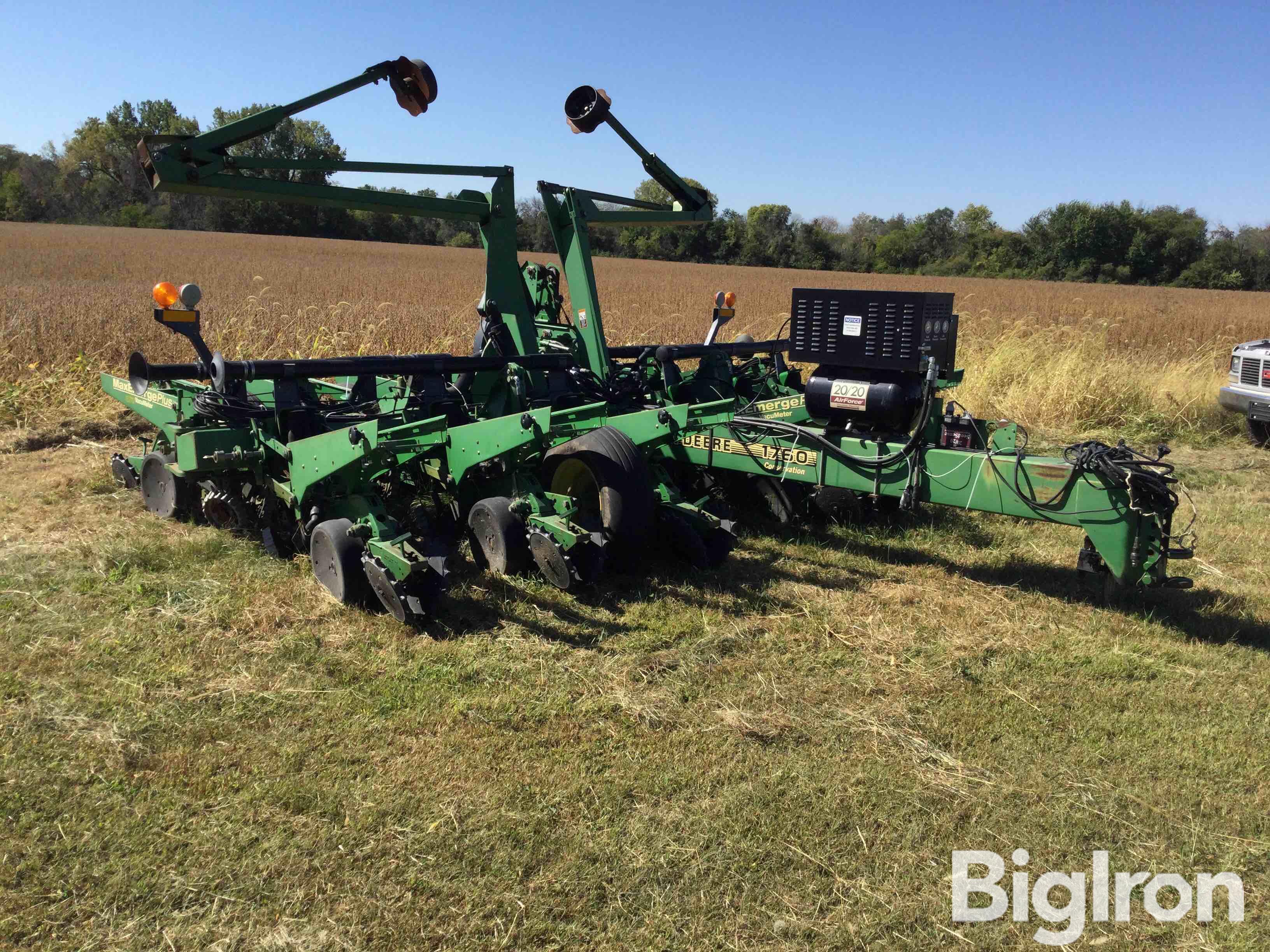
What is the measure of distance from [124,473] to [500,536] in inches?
148

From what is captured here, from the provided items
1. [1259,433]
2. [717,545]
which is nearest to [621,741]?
[717,545]

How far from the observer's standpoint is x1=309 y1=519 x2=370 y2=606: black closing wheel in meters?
5.13

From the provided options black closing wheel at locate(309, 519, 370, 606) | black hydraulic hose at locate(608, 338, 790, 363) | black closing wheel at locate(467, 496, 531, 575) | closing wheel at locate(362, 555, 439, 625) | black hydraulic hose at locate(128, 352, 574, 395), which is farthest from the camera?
black hydraulic hose at locate(608, 338, 790, 363)

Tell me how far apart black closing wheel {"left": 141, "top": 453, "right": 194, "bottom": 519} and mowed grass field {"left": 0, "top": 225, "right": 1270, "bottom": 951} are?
165 millimetres

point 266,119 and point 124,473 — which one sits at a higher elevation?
→ point 266,119

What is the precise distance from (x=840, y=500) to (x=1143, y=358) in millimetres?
10552

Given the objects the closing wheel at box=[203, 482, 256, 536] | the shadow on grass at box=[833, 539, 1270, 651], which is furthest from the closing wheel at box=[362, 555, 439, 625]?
the shadow on grass at box=[833, 539, 1270, 651]

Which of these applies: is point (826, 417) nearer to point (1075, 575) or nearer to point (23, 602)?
point (1075, 575)

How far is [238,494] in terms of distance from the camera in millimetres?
6371

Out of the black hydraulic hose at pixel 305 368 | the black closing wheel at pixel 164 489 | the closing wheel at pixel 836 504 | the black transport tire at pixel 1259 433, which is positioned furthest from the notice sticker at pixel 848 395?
the black transport tire at pixel 1259 433

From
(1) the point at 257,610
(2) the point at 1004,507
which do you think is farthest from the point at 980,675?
(1) the point at 257,610

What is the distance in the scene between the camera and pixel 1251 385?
10445mm

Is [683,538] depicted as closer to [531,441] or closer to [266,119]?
[531,441]

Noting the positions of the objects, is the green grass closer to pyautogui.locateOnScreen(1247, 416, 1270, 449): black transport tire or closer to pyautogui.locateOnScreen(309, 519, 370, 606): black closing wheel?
pyautogui.locateOnScreen(309, 519, 370, 606): black closing wheel
